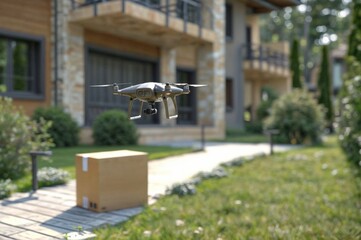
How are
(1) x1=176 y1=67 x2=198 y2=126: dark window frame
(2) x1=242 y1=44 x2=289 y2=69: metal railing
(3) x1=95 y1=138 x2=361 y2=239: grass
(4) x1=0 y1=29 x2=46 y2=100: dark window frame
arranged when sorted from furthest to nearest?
(2) x1=242 y1=44 x2=289 y2=69: metal railing, (1) x1=176 y1=67 x2=198 y2=126: dark window frame, (4) x1=0 y1=29 x2=46 y2=100: dark window frame, (3) x1=95 y1=138 x2=361 y2=239: grass

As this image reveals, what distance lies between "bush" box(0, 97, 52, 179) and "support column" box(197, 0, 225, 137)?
38.6 feet

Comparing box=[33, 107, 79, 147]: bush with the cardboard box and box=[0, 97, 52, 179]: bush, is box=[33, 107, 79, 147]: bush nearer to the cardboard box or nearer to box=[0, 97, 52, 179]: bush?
Answer: box=[0, 97, 52, 179]: bush

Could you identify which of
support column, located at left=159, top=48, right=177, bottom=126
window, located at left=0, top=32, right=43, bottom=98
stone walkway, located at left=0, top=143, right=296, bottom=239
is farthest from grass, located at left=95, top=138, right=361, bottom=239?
support column, located at left=159, top=48, right=177, bottom=126

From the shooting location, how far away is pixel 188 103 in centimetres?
1856

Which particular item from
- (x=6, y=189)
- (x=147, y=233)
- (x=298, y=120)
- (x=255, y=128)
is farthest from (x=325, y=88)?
(x=147, y=233)

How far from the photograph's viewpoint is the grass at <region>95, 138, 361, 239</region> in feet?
13.8

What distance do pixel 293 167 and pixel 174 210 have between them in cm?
473

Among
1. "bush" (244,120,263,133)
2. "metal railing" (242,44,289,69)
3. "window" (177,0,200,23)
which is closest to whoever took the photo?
"window" (177,0,200,23)

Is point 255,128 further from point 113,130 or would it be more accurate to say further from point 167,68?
point 113,130

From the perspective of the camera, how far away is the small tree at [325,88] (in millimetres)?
24016

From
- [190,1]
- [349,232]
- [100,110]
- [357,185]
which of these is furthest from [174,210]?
[190,1]

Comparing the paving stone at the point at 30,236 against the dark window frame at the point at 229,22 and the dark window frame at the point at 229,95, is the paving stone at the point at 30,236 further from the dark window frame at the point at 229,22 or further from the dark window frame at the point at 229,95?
the dark window frame at the point at 229,22

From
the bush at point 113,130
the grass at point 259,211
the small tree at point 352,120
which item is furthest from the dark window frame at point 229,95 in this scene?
the small tree at point 352,120

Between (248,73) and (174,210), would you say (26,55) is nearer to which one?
(174,210)
